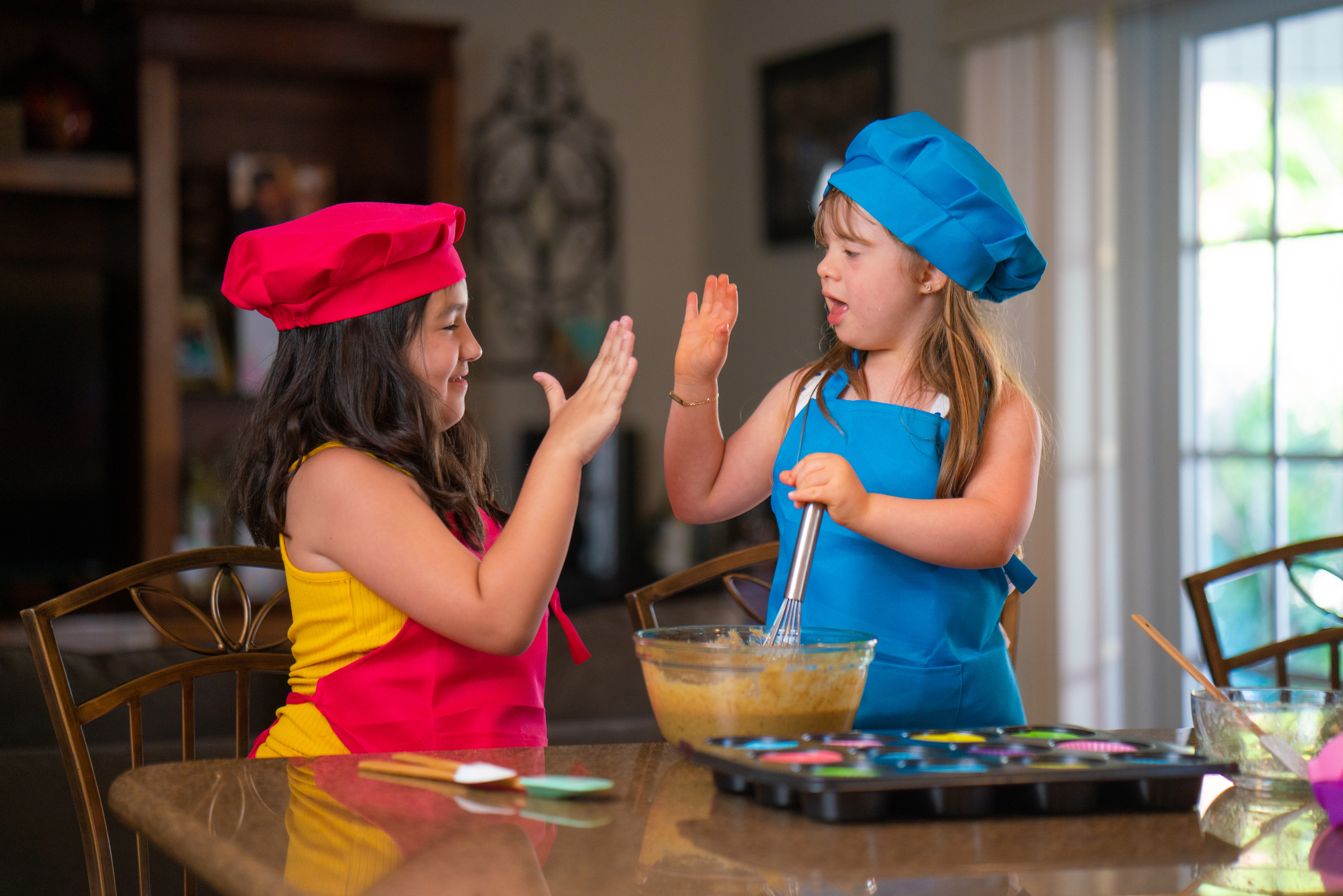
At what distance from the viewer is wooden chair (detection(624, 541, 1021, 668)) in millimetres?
1335

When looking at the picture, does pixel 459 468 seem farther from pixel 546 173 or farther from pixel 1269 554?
pixel 546 173

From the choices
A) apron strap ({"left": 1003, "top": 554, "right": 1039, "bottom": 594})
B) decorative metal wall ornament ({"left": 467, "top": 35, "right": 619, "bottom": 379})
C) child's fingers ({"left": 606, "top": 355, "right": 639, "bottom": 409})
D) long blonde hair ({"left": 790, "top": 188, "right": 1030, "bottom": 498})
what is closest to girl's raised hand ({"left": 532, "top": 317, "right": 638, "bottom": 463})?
child's fingers ({"left": 606, "top": 355, "right": 639, "bottom": 409})

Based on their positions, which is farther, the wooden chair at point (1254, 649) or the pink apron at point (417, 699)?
the wooden chair at point (1254, 649)

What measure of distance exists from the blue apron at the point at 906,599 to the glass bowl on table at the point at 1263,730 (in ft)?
0.97

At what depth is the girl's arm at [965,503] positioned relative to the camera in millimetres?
998

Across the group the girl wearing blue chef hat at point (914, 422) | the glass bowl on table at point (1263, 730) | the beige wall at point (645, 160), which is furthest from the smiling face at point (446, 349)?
the beige wall at point (645, 160)

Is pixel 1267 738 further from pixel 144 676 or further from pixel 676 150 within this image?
pixel 676 150

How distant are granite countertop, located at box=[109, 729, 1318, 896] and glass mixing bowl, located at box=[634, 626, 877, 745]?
4 centimetres

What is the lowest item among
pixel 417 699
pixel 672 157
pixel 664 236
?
pixel 417 699

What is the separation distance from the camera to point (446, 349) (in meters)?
1.31

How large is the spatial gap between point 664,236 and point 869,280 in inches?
134

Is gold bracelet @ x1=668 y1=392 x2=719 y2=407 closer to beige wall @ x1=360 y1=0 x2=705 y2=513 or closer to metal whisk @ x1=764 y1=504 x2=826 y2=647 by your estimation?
metal whisk @ x1=764 y1=504 x2=826 y2=647

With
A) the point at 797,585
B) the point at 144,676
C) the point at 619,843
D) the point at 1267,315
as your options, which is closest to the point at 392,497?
the point at 144,676

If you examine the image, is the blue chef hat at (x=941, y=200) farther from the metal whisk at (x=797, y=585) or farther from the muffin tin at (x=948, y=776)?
the muffin tin at (x=948, y=776)
